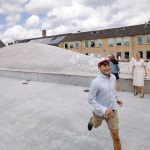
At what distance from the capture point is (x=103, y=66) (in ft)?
11.7

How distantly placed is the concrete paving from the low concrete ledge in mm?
431

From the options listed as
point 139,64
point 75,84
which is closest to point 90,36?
point 75,84

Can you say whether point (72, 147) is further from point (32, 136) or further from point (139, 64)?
point (139, 64)

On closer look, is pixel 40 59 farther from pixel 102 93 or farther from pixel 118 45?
pixel 118 45

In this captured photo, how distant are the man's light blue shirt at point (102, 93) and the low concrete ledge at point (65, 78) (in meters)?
5.44

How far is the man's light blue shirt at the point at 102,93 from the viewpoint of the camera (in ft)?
11.5

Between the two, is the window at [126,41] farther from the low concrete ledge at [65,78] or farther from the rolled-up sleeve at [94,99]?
the rolled-up sleeve at [94,99]

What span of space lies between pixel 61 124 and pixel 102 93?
2.43 m

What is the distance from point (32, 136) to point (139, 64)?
442cm

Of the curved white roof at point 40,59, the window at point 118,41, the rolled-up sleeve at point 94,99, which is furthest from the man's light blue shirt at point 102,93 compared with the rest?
the window at point 118,41

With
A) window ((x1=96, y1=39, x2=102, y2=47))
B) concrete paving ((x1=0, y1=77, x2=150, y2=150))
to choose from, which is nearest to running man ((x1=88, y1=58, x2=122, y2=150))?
concrete paving ((x1=0, y1=77, x2=150, y2=150))

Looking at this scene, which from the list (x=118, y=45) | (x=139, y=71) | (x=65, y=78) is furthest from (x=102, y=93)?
(x=118, y=45)

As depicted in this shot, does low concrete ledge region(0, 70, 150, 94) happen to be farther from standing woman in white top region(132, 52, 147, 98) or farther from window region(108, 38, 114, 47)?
window region(108, 38, 114, 47)

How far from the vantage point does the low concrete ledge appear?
9.22 m
